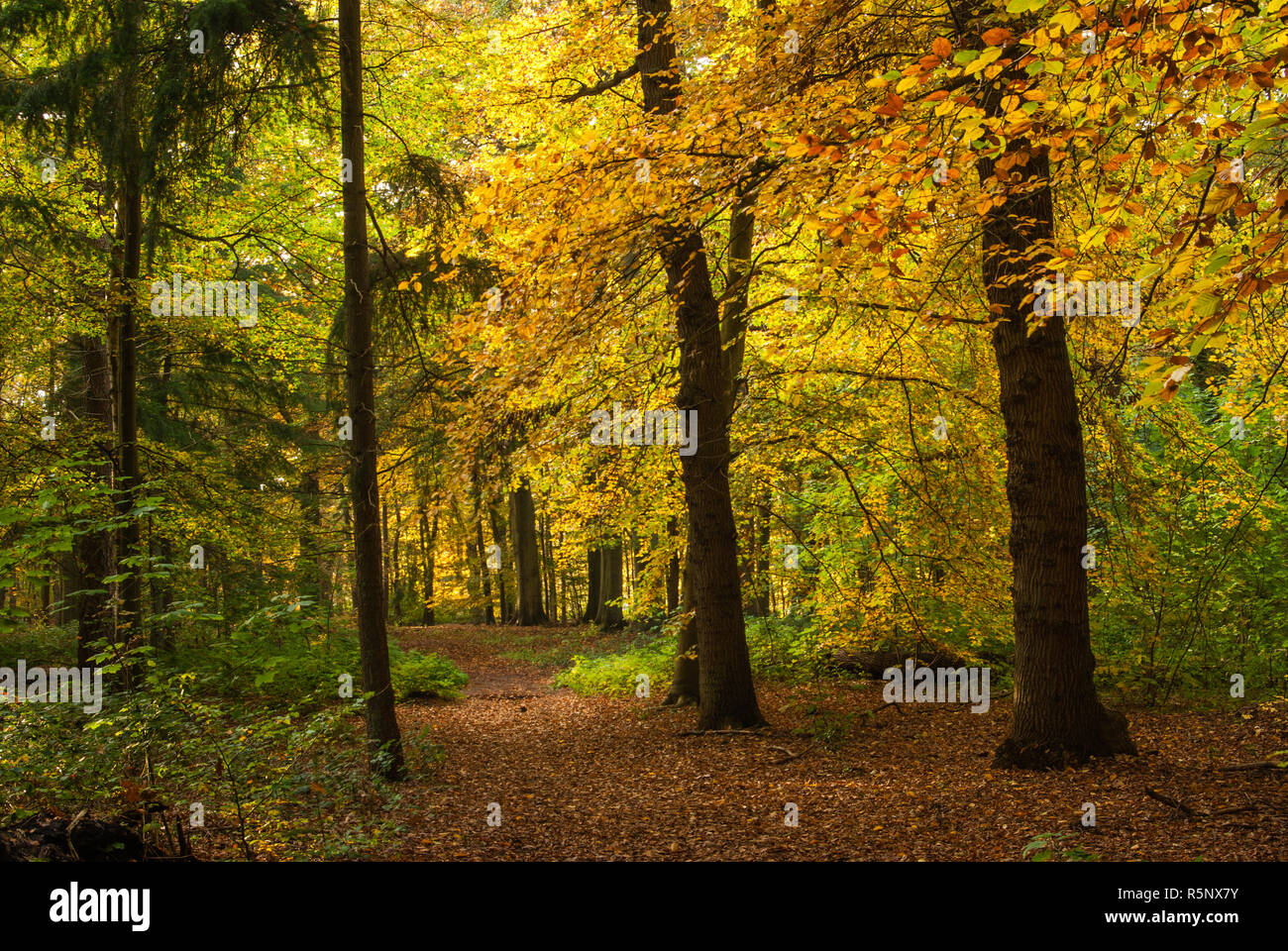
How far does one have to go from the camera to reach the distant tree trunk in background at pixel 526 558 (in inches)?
969

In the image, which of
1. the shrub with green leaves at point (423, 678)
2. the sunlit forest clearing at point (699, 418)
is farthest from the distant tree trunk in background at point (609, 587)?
the shrub with green leaves at point (423, 678)

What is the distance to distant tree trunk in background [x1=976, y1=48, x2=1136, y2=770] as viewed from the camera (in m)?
6.73

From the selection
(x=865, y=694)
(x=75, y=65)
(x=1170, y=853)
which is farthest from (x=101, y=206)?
(x=1170, y=853)

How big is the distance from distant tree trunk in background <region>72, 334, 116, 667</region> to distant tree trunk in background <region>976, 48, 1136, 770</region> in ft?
28.9

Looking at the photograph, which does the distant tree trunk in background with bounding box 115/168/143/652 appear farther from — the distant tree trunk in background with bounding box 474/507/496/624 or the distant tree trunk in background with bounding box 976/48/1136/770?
the distant tree trunk in background with bounding box 474/507/496/624

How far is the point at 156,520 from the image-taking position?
33.6ft

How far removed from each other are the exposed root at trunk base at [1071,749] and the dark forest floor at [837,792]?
6.1 inches

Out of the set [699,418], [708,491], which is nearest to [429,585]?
[708,491]

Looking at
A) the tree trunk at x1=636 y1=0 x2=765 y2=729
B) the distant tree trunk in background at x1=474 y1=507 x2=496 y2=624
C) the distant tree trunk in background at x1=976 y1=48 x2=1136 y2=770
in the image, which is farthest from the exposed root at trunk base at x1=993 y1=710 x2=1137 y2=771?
the distant tree trunk in background at x1=474 y1=507 x2=496 y2=624

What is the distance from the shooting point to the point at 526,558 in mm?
25422

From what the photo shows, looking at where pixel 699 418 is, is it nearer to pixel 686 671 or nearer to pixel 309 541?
pixel 686 671

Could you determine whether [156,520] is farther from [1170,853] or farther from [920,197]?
[1170,853]

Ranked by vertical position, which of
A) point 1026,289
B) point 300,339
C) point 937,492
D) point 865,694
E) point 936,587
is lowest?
point 865,694

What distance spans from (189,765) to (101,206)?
371 inches
